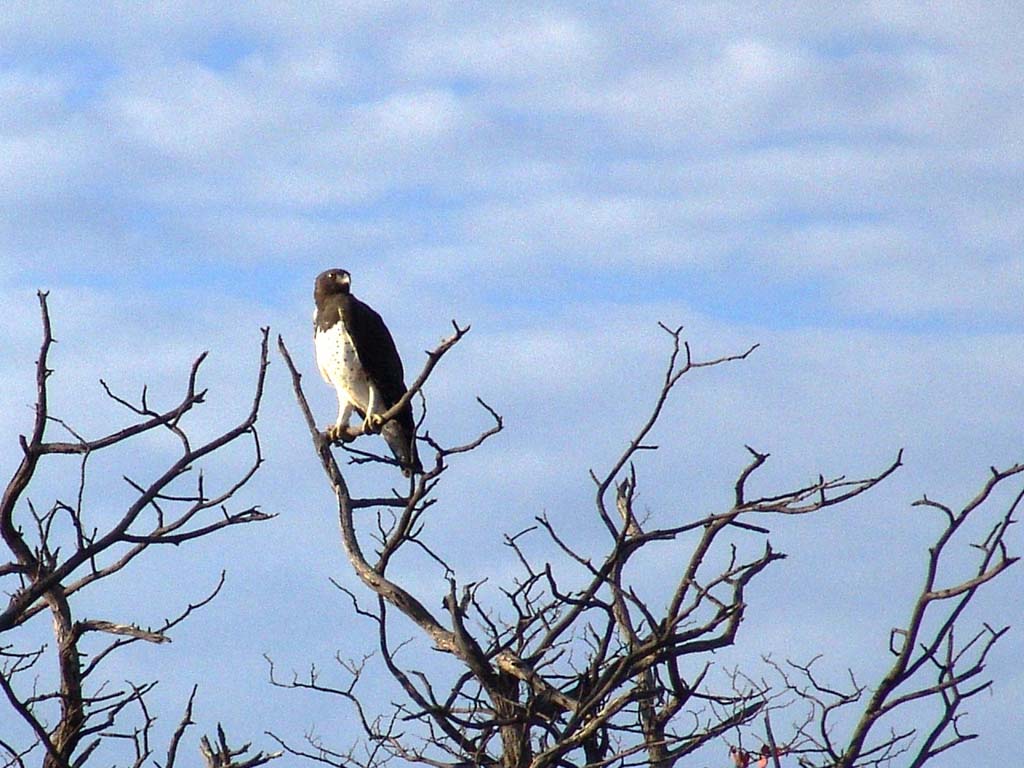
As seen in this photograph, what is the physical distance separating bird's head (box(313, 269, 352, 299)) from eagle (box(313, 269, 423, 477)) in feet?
1.02

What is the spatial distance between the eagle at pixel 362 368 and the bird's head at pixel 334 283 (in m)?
0.31

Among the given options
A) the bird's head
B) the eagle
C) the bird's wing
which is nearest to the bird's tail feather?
the eagle

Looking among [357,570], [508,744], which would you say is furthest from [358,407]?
[508,744]

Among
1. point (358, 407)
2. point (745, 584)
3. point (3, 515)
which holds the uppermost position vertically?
point (358, 407)

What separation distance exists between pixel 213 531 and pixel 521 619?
1.38 m

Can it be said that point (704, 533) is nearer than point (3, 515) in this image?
No

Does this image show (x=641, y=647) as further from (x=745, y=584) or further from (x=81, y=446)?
(x=81, y=446)

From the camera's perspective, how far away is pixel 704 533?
19.1 feet

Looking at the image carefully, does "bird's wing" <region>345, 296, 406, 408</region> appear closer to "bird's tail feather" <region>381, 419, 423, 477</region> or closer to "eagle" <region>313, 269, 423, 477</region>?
"eagle" <region>313, 269, 423, 477</region>

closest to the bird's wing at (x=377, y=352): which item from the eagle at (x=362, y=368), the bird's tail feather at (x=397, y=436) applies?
the eagle at (x=362, y=368)

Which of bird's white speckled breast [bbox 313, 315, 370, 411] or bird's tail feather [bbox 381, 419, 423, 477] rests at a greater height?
bird's white speckled breast [bbox 313, 315, 370, 411]

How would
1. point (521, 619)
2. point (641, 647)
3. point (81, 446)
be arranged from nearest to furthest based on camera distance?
point (81, 446), point (641, 647), point (521, 619)

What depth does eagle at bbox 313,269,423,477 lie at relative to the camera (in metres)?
9.49

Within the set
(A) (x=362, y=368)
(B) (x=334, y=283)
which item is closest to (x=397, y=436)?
(A) (x=362, y=368)
